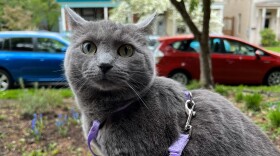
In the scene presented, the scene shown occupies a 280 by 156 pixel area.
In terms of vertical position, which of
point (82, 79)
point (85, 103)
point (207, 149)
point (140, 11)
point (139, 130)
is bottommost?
point (207, 149)

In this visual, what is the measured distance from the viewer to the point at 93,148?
1845mm

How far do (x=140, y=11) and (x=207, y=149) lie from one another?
3425 millimetres

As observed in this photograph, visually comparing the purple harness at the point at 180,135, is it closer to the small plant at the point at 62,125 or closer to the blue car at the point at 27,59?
the small plant at the point at 62,125

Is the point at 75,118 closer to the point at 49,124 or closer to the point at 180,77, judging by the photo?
the point at 49,124

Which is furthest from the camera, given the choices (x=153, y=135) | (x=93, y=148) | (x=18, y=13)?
(x=18, y=13)

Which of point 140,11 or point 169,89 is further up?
point 140,11

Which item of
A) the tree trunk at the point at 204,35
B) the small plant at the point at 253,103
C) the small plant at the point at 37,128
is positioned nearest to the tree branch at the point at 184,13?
the tree trunk at the point at 204,35

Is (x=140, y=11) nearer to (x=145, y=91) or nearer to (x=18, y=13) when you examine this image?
(x=145, y=91)

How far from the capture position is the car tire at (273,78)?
7594mm

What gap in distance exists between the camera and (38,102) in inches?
153

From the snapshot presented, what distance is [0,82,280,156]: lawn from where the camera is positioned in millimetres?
3023

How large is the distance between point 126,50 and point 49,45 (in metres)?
5.99

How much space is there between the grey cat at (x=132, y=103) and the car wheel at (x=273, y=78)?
653 centimetres

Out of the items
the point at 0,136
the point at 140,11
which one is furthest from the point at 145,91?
the point at 140,11
